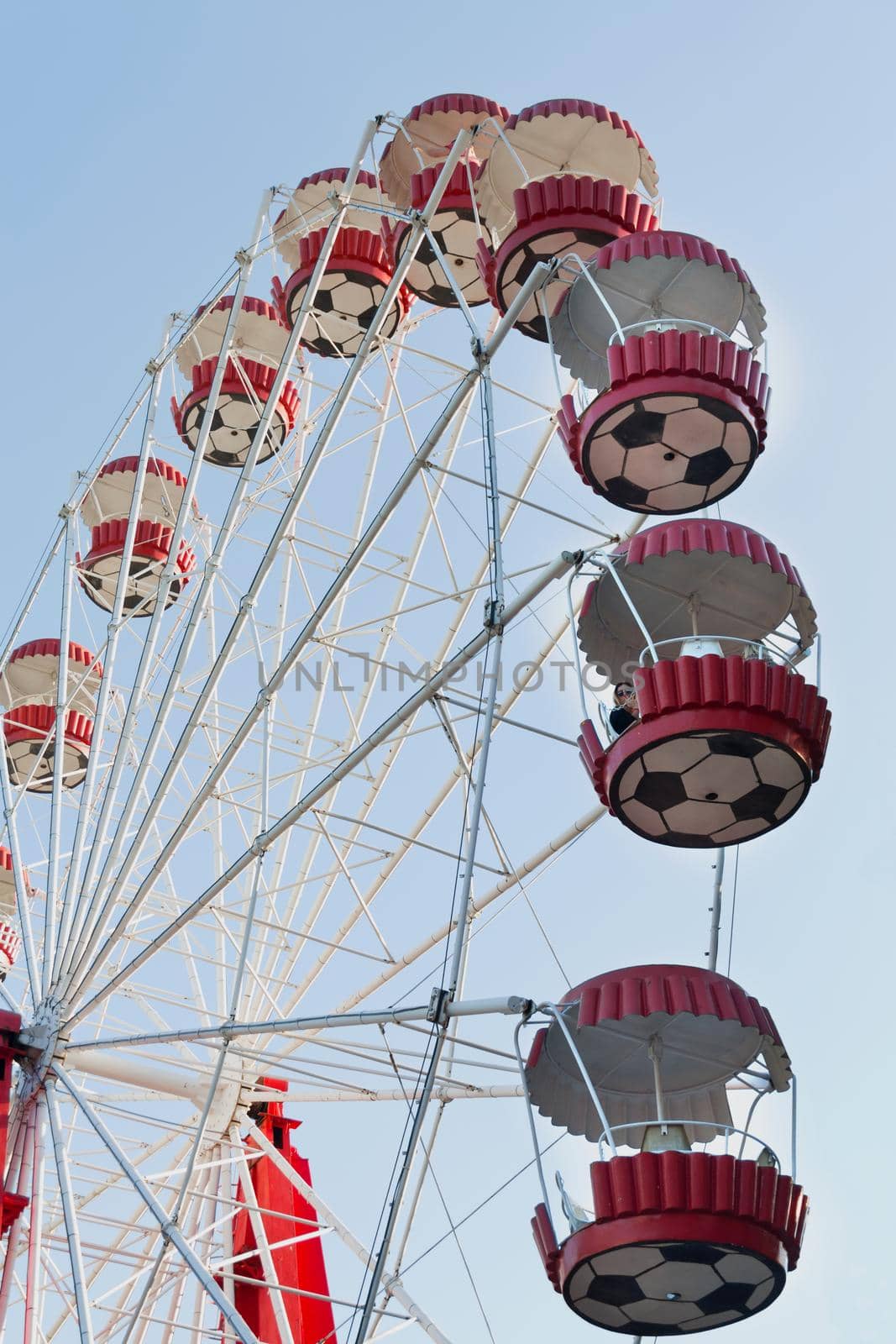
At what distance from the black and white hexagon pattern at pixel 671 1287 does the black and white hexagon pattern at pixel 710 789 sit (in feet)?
11.0

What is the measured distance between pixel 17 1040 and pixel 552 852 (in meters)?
6.03

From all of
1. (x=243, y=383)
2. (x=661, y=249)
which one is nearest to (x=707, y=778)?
(x=661, y=249)

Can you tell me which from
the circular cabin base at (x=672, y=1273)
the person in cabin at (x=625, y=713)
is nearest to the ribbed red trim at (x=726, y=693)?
the person in cabin at (x=625, y=713)

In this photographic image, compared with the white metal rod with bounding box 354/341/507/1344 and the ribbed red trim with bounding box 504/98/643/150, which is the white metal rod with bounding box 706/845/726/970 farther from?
the ribbed red trim with bounding box 504/98/643/150

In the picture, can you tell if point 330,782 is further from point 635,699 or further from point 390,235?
point 390,235

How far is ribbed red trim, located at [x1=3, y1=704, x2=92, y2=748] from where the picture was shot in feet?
84.9

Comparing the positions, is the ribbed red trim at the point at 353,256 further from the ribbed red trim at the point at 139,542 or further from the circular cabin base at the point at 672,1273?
the circular cabin base at the point at 672,1273

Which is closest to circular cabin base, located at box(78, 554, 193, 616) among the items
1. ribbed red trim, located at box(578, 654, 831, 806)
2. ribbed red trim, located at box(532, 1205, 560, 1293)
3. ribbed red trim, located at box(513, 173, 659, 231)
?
ribbed red trim, located at box(513, 173, 659, 231)

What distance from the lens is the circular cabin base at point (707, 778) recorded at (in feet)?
42.0

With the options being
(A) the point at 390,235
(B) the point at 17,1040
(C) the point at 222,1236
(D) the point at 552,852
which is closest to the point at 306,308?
(A) the point at 390,235

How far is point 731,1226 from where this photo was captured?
11555mm

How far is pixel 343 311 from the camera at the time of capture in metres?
22.5

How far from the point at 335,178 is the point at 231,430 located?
3889 mm

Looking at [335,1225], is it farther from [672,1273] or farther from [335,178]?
[335,178]
